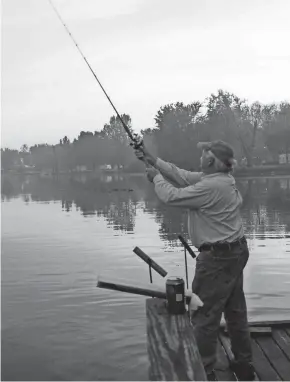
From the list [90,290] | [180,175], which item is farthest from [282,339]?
[90,290]

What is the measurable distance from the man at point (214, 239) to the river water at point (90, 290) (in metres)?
0.76

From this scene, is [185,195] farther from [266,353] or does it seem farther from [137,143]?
[266,353]

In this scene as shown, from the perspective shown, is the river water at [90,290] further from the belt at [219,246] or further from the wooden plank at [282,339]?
the wooden plank at [282,339]

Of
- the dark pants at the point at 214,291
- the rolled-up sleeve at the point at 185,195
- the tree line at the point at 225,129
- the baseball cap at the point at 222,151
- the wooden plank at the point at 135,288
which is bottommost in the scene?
the dark pants at the point at 214,291

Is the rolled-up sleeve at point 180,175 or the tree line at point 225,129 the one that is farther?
the tree line at point 225,129

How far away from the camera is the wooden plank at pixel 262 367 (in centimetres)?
533

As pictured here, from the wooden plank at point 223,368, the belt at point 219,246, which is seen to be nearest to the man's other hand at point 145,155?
the belt at point 219,246

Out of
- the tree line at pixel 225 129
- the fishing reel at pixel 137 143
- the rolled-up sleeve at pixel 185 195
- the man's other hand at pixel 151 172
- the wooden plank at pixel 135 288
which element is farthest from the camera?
the tree line at pixel 225 129

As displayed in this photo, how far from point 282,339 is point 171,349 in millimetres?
3594

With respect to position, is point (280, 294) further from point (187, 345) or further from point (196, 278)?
point (187, 345)

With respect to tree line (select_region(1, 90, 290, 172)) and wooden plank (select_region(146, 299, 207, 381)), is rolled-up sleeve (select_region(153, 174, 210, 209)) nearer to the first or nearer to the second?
wooden plank (select_region(146, 299, 207, 381))

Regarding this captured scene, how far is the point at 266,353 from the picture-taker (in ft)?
19.8

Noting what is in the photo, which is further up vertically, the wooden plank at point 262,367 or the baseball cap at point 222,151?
the baseball cap at point 222,151

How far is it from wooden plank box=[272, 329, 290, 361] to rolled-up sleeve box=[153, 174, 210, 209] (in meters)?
2.24
